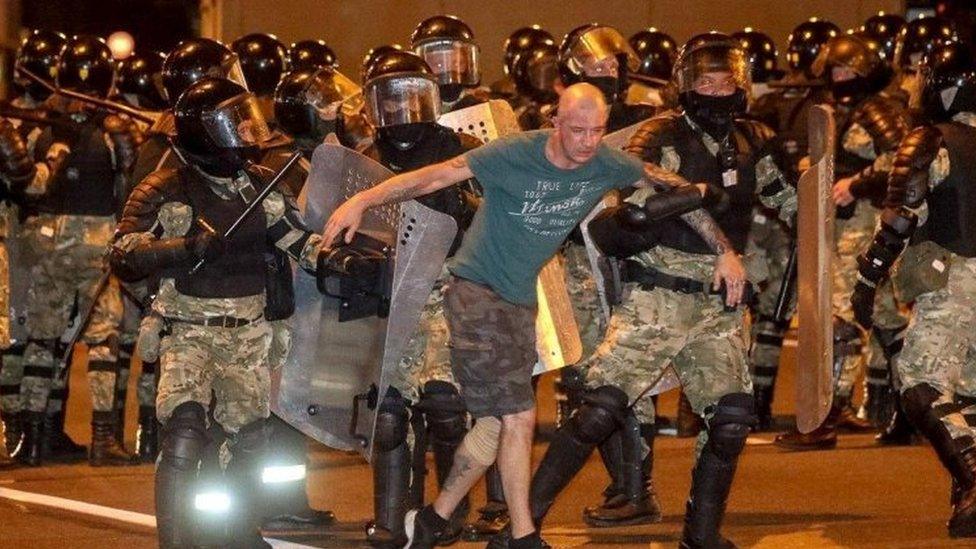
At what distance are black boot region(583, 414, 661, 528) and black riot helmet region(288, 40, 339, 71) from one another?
2.96 meters

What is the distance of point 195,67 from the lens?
31.0ft

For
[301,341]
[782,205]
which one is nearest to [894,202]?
[782,205]

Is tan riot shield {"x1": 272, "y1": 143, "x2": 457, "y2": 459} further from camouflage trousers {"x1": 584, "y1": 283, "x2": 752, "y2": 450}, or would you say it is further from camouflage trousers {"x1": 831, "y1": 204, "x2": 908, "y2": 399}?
camouflage trousers {"x1": 831, "y1": 204, "x2": 908, "y2": 399}

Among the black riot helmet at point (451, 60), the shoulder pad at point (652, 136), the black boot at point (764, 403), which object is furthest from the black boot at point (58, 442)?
the shoulder pad at point (652, 136)

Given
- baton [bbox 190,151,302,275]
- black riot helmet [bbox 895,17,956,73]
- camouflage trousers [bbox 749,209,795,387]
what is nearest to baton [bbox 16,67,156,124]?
baton [bbox 190,151,302,275]

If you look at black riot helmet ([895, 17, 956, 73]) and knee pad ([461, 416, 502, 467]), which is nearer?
knee pad ([461, 416, 502, 467])

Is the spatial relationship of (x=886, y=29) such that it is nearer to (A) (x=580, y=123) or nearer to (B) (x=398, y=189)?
(A) (x=580, y=123)

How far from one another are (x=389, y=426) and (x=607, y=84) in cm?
247

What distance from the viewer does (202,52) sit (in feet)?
31.2

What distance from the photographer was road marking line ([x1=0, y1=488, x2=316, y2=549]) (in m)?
8.77

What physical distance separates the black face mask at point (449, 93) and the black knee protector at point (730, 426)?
7.33ft

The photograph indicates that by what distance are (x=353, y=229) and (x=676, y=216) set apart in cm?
126

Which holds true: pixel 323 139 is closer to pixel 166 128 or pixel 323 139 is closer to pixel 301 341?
pixel 166 128

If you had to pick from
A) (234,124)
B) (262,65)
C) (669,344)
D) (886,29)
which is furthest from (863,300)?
(886,29)
